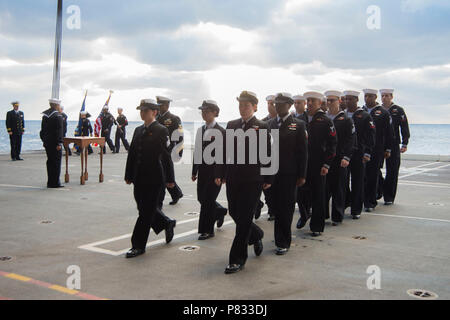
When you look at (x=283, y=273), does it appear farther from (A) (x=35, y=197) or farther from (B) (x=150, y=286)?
(A) (x=35, y=197)

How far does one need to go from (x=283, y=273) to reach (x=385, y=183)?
524cm

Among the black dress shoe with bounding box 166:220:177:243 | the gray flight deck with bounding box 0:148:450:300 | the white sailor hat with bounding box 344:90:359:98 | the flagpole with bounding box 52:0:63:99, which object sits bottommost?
the gray flight deck with bounding box 0:148:450:300

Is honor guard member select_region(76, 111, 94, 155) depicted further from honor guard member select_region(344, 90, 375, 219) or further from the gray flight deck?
honor guard member select_region(344, 90, 375, 219)

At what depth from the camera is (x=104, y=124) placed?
2061 cm

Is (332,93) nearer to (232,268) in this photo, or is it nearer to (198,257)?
(198,257)

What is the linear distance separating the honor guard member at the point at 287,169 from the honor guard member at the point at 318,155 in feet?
3.00

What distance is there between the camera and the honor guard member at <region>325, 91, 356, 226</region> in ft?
23.0

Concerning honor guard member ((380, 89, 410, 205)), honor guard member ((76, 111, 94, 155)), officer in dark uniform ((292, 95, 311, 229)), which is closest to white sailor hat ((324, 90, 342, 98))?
officer in dark uniform ((292, 95, 311, 229))

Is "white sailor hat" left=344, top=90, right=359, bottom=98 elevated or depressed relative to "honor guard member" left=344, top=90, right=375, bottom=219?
elevated

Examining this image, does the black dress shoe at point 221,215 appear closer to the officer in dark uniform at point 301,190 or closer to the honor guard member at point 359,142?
the officer in dark uniform at point 301,190

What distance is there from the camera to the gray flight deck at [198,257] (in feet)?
13.5

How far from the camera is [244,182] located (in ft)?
15.6

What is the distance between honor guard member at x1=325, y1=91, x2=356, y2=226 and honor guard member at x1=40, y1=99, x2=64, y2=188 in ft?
20.2

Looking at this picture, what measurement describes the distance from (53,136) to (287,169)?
22.3ft
